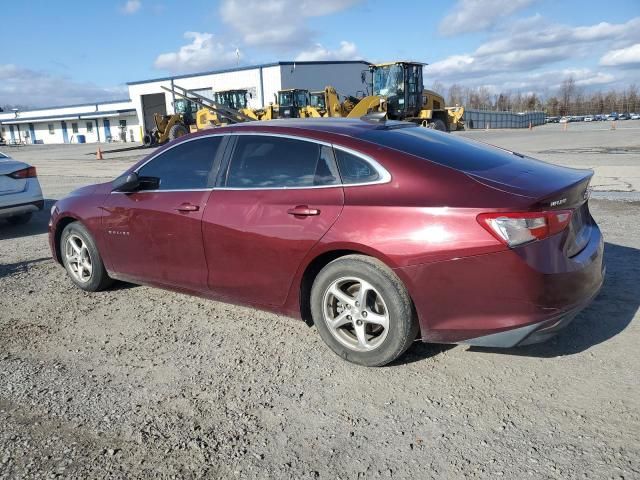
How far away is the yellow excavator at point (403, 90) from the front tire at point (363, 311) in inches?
931

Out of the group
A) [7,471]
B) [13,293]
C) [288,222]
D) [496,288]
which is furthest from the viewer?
[13,293]

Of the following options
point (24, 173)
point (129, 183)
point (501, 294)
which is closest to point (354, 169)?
point (501, 294)

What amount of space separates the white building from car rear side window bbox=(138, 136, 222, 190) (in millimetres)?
33458

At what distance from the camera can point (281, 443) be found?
266cm

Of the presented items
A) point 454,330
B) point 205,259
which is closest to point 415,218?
point 454,330

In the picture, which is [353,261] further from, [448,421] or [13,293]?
[13,293]

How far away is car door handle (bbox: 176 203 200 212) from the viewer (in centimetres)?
399

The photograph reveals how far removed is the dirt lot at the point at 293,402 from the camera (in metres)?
2.49

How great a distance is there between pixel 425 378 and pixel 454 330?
0.38 meters

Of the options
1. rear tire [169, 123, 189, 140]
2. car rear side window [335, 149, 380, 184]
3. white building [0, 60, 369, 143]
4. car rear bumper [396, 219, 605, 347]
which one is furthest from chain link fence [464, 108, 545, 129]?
car rear bumper [396, 219, 605, 347]

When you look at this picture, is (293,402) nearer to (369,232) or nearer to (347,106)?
(369,232)

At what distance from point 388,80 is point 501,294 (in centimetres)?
2602

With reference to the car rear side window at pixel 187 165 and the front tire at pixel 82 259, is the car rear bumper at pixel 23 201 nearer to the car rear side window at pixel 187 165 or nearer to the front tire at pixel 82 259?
the front tire at pixel 82 259

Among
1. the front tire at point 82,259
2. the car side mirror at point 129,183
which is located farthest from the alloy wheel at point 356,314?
the front tire at point 82,259
